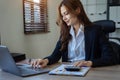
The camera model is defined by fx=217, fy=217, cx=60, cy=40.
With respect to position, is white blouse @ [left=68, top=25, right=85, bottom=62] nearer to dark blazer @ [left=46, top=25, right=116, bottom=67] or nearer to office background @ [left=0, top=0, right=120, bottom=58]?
dark blazer @ [left=46, top=25, right=116, bottom=67]

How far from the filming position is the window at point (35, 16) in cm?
313

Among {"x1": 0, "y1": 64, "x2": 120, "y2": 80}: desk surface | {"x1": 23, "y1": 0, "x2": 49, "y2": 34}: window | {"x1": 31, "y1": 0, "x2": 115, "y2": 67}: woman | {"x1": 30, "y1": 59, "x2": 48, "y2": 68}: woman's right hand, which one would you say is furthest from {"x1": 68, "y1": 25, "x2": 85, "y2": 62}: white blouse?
{"x1": 23, "y1": 0, "x2": 49, "y2": 34}: window

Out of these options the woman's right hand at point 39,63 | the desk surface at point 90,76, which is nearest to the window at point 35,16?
the woman's right hand at point 39,63

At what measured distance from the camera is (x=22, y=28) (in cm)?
302

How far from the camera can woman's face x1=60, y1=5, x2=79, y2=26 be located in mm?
1822

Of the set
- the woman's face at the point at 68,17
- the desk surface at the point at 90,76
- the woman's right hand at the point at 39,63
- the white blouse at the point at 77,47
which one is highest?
the woman's face at the point at 68,17

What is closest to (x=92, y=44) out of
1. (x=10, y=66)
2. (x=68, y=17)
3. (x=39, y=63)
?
(x=68, y=17)

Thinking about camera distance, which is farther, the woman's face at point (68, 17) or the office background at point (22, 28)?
the office background at point (22, 28)

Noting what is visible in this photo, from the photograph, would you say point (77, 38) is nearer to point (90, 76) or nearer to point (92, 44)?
point (92, 44)

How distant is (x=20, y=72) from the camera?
1363 millimetres

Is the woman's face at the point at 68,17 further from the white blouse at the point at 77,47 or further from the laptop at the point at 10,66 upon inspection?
the laptop at the point at 10,66

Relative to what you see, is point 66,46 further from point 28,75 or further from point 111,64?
point 28,75

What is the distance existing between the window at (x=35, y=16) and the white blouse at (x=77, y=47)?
135 centimetres

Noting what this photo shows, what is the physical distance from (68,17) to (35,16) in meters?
1.65
